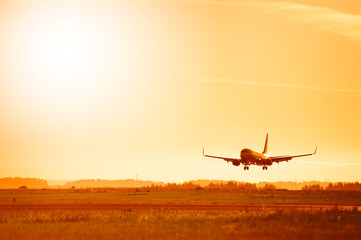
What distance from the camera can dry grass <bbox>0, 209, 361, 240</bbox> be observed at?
39.8 metres

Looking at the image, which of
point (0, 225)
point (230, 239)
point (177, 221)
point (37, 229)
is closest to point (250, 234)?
point (230, 239)

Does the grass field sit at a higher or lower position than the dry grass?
higher

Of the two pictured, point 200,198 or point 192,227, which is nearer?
point 192,227

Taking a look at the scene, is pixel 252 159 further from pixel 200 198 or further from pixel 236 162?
pixel 200 198

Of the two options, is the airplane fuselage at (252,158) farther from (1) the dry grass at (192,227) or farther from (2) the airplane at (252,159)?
(1) the dry grass at (192,227)

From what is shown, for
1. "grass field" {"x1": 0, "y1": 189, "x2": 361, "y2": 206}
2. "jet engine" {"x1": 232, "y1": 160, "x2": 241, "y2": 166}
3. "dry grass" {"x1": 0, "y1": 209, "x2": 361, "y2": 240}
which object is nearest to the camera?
"dry grass" {"x1": 0, "y1": 209, "x2": 361, "y2": 240}

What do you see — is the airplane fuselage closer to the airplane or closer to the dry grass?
the airplane

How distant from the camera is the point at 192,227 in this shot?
43.6 metres

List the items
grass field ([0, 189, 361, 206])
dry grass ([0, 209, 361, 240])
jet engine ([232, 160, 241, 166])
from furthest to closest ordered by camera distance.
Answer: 1. jet engine ([232, 160, 241, 166])
2. grass field ([0, 189, 361, 206])
3. dry grass ([0, 209, 361, 240])

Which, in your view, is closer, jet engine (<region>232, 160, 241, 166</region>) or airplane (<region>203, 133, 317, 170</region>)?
airplane (<region>203, 133, 317, 170</region>)

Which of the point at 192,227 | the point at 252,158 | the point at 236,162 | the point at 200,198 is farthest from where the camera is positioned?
the point at 236,162

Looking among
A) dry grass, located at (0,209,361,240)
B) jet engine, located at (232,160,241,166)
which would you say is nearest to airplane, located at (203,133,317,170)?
jet engine, located at (232,160,241,166)

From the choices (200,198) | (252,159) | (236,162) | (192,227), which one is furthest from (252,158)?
(192,227)

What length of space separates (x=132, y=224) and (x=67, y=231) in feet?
19.2
